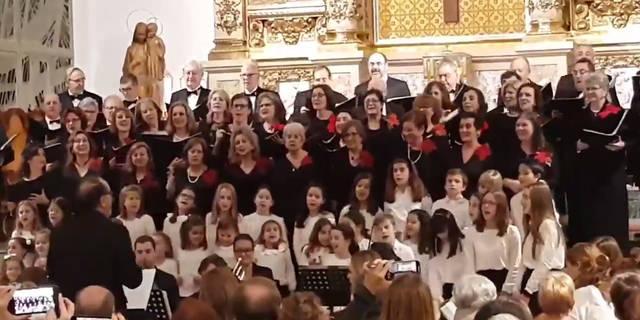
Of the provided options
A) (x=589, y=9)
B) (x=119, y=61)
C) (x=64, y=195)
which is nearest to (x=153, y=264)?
(x=64, y=195)

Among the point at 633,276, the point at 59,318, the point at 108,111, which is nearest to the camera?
the point at 59,318

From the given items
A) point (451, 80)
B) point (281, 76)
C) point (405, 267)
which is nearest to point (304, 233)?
point (451, 80)

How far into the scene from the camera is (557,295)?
4.95 m

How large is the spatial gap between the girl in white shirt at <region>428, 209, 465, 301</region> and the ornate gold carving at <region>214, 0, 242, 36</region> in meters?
5.65

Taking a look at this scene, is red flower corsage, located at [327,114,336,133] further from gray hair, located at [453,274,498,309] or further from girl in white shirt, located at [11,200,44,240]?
gray hair, located at [453,274,498,309]

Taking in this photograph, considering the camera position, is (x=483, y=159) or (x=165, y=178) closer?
(x=483, y=159)

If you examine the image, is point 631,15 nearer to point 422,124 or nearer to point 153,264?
point 422,124

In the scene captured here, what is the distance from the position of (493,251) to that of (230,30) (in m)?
5.96

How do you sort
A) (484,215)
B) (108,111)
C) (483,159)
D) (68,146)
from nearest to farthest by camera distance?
(484,215) < (483,159) < (68,146) < (108,111)

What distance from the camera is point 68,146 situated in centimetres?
881

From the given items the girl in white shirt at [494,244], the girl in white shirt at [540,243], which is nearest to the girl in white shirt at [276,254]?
the girl in white shirt at [494,244]

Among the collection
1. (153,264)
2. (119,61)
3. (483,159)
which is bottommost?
(153,264)

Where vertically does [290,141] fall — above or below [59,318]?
above

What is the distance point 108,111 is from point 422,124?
2492 mm
